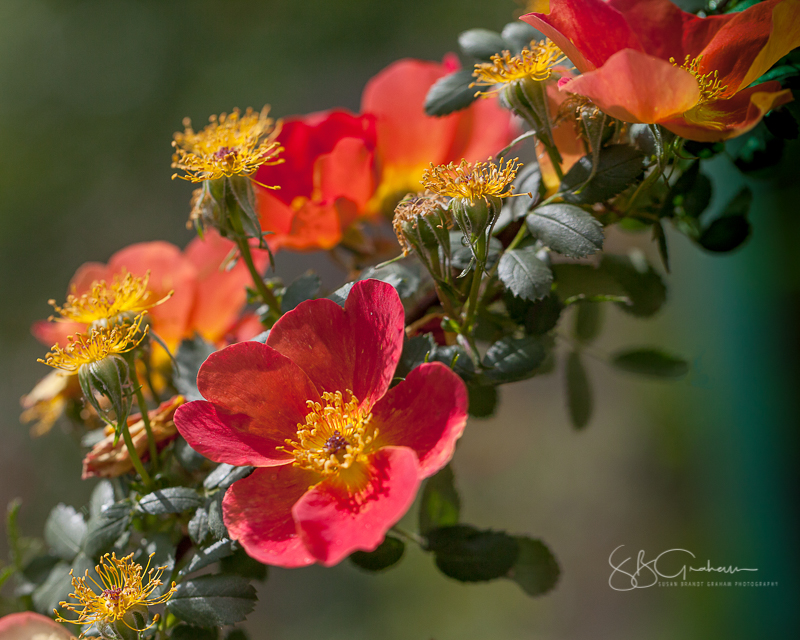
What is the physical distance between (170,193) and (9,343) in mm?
460

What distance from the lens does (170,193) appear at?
4.85 ft

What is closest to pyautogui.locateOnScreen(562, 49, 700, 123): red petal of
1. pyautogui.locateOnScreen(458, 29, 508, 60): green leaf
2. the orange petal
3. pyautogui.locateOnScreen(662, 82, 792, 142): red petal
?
pyautogui.locateOnScreen(662, 82, 792, 142): red petal

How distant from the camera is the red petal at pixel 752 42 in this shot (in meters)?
0.21

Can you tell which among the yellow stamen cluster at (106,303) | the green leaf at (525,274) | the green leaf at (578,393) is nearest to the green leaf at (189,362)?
the yellow stamen cluster at (106,303)

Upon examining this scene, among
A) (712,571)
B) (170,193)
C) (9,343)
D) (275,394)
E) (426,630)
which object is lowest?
(426,630)

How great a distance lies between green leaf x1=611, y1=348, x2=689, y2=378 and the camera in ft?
1.32

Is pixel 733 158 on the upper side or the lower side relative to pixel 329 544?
upper

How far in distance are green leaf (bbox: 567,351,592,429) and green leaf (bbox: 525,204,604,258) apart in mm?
184

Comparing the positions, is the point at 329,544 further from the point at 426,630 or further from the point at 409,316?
the point at 426,630

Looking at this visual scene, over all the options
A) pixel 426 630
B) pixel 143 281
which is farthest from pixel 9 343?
pixel 143 281

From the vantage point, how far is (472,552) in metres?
0.31

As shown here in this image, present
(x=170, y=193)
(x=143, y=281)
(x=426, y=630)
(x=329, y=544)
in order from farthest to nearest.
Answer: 1. (x=170, y=193)
2. (x=426, y=630)
3. (x=143, y=281)
4. (x=329, y=544)

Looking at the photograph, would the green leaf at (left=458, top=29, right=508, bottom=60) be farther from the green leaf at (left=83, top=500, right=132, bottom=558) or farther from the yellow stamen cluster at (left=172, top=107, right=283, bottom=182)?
the green leaf at (left=83, top=500, right=132, bottom=558)

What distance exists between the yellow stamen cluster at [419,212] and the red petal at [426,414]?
0.05m
